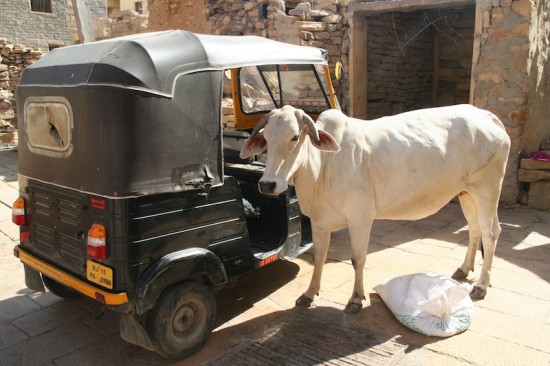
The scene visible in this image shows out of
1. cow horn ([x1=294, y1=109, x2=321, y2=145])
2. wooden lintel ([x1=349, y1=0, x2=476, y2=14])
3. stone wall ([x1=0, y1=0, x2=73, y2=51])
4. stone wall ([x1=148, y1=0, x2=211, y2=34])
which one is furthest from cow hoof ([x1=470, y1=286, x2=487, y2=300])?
stone wall ([x1=0, y1=0, x2=73, y2=51])

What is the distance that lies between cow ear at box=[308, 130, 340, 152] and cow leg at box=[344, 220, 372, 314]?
2.16 feet

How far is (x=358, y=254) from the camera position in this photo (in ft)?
12.1

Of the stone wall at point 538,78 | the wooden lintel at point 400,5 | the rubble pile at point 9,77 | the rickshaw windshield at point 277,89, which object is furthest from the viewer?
the rubble pile at point 9,77

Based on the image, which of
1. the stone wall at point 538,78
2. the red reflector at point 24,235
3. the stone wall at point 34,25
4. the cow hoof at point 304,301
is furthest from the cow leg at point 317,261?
the stone wall at point 34,25

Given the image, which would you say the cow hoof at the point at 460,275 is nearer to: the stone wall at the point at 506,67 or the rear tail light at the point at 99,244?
A: the stone wall at the point at 506,67

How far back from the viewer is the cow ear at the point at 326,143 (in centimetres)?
329

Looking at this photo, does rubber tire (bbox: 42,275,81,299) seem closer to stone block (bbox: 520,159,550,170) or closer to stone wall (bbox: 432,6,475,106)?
stone block (bbox: 520,159,550,170)

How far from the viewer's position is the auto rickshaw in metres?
2.84

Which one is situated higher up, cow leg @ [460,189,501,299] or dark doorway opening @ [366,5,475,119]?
dark doorway opening @ [366,5,475,119]

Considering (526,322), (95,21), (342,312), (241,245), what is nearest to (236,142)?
(241,245)

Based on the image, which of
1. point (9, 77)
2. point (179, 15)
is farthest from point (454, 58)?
point (9, 77)

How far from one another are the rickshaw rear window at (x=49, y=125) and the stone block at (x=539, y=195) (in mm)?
6231

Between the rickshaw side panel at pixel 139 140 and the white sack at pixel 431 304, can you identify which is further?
the white sack at pixel 431 304

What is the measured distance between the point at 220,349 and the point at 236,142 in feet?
7.33
